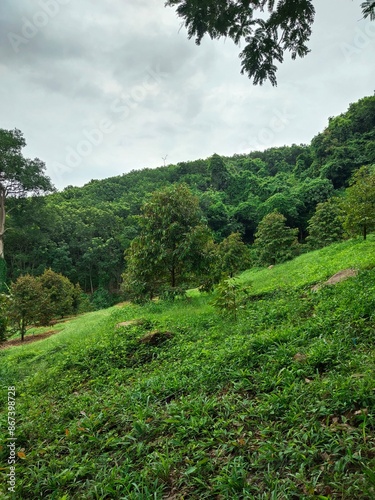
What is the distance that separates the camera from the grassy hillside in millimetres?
2225

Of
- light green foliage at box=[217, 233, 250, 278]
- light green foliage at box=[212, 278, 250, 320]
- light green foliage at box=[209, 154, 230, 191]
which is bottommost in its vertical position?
light green foliage at box=[212, 278, 250, 320]

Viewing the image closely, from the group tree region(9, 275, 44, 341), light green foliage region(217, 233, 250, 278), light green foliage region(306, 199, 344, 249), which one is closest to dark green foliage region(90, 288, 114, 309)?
light green foliage region(217, 233, 250, 278)

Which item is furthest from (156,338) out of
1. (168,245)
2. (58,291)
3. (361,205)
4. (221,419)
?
(58,291)

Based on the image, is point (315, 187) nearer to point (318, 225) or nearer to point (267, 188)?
point (267, 188)

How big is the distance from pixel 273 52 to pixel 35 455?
221 inches

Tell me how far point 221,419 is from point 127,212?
45.3 m

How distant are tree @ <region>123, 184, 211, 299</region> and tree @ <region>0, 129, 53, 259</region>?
20.0 meters

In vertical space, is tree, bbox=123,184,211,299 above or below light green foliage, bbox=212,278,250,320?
above

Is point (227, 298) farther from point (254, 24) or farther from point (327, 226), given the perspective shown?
point (327, 226)

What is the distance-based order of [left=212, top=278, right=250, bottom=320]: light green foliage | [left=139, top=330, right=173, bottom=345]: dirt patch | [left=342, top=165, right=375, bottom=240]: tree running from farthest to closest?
[left=342, top=165, right=375, bottom=240]: tree → [left=212, top=278, right=250, bottom=320]: light green foliage → [left=139, top=330, right=173, bottom=345]: dirt patch

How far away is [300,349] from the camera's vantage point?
386 cm

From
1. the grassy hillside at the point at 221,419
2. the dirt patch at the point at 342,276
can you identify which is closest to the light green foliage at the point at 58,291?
the grassy hillside at the point at 221,419

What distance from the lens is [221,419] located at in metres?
2.92

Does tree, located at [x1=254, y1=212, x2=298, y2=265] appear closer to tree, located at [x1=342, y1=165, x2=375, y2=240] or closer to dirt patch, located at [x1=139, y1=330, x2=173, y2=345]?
tree, located at [x1=342, y1=165, x2=375, y2=240]
